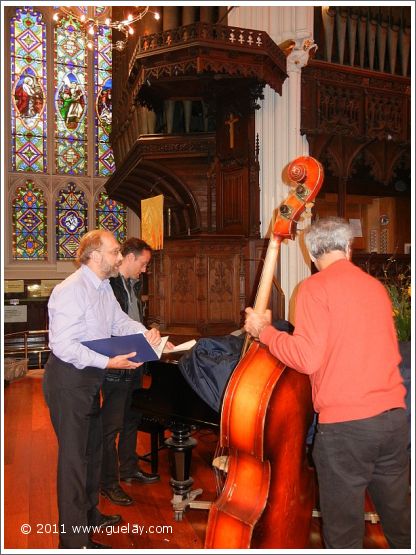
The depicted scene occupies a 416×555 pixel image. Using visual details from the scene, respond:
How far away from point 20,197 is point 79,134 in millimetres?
2032

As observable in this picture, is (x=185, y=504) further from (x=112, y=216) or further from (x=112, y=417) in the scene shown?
(x=112, y=216)

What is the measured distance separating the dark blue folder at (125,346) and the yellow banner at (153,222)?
3.05 meters

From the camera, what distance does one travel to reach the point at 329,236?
210 centimetres

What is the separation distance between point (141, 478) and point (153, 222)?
10.0 ft

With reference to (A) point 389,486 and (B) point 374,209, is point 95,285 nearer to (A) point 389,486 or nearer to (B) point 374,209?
(A) point 389,486

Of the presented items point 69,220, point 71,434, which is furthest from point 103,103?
point 71,434

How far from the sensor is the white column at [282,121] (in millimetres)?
6328

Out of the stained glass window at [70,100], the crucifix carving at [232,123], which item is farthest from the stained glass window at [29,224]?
the crucifix carving at [232,123]

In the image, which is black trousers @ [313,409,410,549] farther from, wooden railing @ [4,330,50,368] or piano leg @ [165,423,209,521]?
wooden railing @ [4,330,50,368]

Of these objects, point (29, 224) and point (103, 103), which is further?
point (103, 103)

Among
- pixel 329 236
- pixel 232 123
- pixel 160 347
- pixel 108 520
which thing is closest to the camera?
pixel 329 236

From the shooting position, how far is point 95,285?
2.89 meters

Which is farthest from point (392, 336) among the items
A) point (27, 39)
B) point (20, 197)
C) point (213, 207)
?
point (27, 39)

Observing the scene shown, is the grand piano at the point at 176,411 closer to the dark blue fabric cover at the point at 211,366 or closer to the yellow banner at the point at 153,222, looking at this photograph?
the dark blue fabric cover at the point at 211,366
